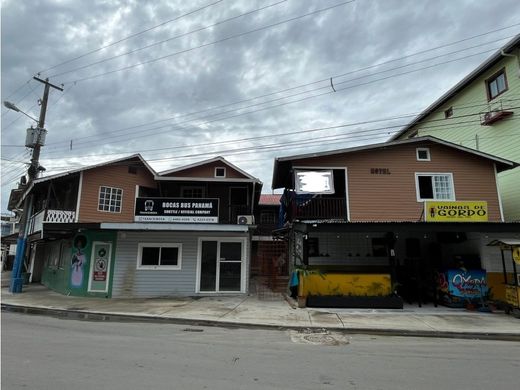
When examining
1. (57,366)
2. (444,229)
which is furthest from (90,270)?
(444,229)

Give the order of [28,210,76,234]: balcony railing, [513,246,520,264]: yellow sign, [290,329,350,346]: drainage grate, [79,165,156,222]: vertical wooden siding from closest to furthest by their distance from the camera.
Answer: [290,329,350,346]: drainage grate, [513,246,520,264]: yellow sign, [28,210,76,234]: balcony railing, [79,165,156,222]: vertical wooden siding

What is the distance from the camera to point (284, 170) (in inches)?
752

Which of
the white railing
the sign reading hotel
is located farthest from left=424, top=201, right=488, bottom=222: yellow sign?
the white railing

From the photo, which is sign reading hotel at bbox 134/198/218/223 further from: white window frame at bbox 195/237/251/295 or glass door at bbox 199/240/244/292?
glass door at bbox 199/240/244/292

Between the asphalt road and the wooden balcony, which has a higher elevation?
the wooden balcony

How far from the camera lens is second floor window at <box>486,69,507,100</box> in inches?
709

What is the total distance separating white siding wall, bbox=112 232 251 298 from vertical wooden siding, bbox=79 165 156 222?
190 inches

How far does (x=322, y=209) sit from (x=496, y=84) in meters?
10.9

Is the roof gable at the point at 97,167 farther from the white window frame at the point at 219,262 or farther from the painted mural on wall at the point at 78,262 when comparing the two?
the white window frame at the point at 219,262

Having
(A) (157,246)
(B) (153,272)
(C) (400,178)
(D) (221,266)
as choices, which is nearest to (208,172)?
(A) (157,246)

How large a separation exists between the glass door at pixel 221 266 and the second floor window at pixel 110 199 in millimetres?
7317

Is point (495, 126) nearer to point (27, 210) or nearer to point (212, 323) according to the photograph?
point (212, 323)

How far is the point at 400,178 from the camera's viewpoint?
56.7ft

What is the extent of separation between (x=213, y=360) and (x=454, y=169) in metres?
15.5
